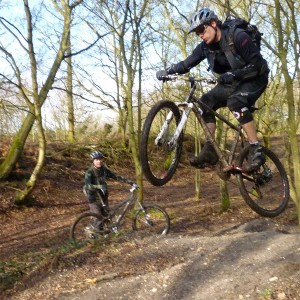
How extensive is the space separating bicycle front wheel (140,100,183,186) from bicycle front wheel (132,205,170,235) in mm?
5469

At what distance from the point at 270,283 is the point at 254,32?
3150 mm

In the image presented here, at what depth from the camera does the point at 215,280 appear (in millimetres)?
5902

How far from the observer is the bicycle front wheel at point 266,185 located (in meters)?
5.11

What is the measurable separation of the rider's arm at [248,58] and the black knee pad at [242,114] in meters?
0.37

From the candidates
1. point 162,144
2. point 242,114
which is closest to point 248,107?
point 242,114

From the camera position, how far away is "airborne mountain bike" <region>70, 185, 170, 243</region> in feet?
30.8

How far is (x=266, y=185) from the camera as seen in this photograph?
546cm

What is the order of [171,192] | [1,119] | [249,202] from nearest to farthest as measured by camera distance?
[249,202]
[171,192]
[1,119]

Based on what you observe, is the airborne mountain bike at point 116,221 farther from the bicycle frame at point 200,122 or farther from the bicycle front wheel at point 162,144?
the bicycle frame at point 200,122

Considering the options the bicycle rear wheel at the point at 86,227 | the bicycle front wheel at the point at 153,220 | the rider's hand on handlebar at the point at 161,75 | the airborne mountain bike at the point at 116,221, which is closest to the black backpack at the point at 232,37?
the rider's hand on handlebar at the point at 161,75

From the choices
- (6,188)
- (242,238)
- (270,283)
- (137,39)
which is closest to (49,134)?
(6,188)

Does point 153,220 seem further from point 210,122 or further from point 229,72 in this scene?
point 229,72

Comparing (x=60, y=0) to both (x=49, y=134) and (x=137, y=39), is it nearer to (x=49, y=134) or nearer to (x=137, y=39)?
(x=137, y=39)

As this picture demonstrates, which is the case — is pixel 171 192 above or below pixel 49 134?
below
